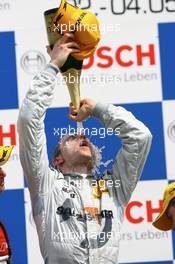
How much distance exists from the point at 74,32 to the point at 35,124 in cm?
36

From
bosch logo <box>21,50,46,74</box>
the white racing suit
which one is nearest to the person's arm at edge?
the white racing suit

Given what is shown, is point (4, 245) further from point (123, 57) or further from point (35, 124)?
point (123, 57)

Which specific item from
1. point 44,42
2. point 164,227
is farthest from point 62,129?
point 164,227

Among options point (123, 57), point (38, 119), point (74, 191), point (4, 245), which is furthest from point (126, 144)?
point (123, 57)

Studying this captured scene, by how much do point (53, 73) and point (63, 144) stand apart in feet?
1.26

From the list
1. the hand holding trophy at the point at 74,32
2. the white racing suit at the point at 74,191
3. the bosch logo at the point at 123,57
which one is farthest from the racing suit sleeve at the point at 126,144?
the bosch logo at the point at 123,57

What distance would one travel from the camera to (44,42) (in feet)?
12.8

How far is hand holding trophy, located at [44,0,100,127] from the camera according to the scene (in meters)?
3.11

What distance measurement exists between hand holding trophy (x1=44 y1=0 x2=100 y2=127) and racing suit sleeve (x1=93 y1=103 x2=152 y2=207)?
12 cm

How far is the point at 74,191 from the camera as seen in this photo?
317cm

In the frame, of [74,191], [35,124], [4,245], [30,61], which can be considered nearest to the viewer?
[35,124]

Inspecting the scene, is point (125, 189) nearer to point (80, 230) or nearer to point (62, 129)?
point (80, 230)

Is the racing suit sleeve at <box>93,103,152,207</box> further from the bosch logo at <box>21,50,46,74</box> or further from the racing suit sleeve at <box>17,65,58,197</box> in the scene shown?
the bosch logo at <box>21,50,46,74</box>

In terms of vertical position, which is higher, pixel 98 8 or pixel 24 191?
pixel 98 8
